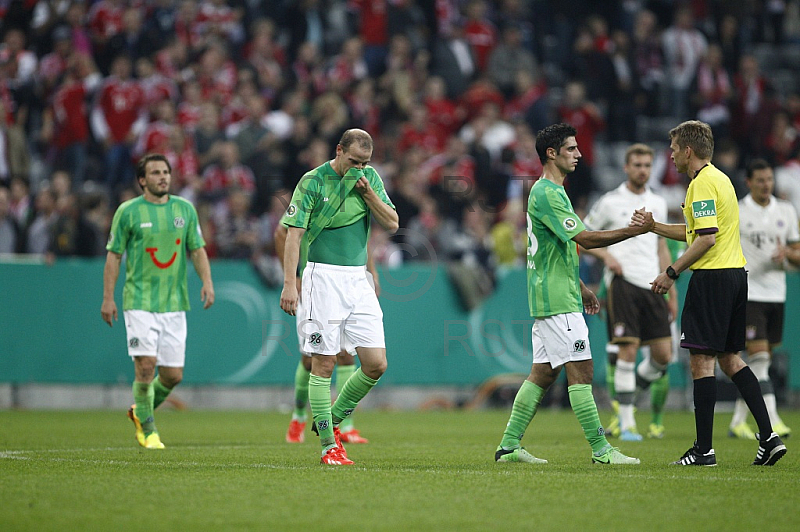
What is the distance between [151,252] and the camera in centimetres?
1007

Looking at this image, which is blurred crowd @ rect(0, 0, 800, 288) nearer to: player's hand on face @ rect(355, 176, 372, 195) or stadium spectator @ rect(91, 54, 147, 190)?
stadium spectator @ rect(91, 54, 147, 190)

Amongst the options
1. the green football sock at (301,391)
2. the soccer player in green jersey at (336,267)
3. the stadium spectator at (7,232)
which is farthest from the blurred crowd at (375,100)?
the soccer player in green jersey at (336,267)

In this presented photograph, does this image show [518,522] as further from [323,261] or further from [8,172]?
[8,172]

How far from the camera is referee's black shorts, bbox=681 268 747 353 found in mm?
7930

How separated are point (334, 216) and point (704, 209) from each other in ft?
8.72

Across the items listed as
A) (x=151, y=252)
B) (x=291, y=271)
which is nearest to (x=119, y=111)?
(x=151, y=252)

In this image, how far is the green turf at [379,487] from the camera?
17.9 ft

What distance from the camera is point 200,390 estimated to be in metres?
16.0

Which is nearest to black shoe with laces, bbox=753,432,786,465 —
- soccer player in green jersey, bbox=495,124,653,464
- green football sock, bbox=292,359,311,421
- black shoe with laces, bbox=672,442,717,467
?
black shoe with laces, bbox=672,442,717,467

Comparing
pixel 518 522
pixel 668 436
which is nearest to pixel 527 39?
pixel 668 436

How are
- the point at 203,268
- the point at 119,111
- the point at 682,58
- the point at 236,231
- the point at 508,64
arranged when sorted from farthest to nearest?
1. the point at 682,58
2. the point at 508,64
3. the point at 119,111
4. the point at 236,231
5. the point at 203,268

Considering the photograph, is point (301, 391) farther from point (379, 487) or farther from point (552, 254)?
point (379, 487)

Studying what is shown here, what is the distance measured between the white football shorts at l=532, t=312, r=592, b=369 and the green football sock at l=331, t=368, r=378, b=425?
136cm

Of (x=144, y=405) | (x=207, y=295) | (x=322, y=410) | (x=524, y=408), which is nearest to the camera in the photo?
(x=322, y=410)
